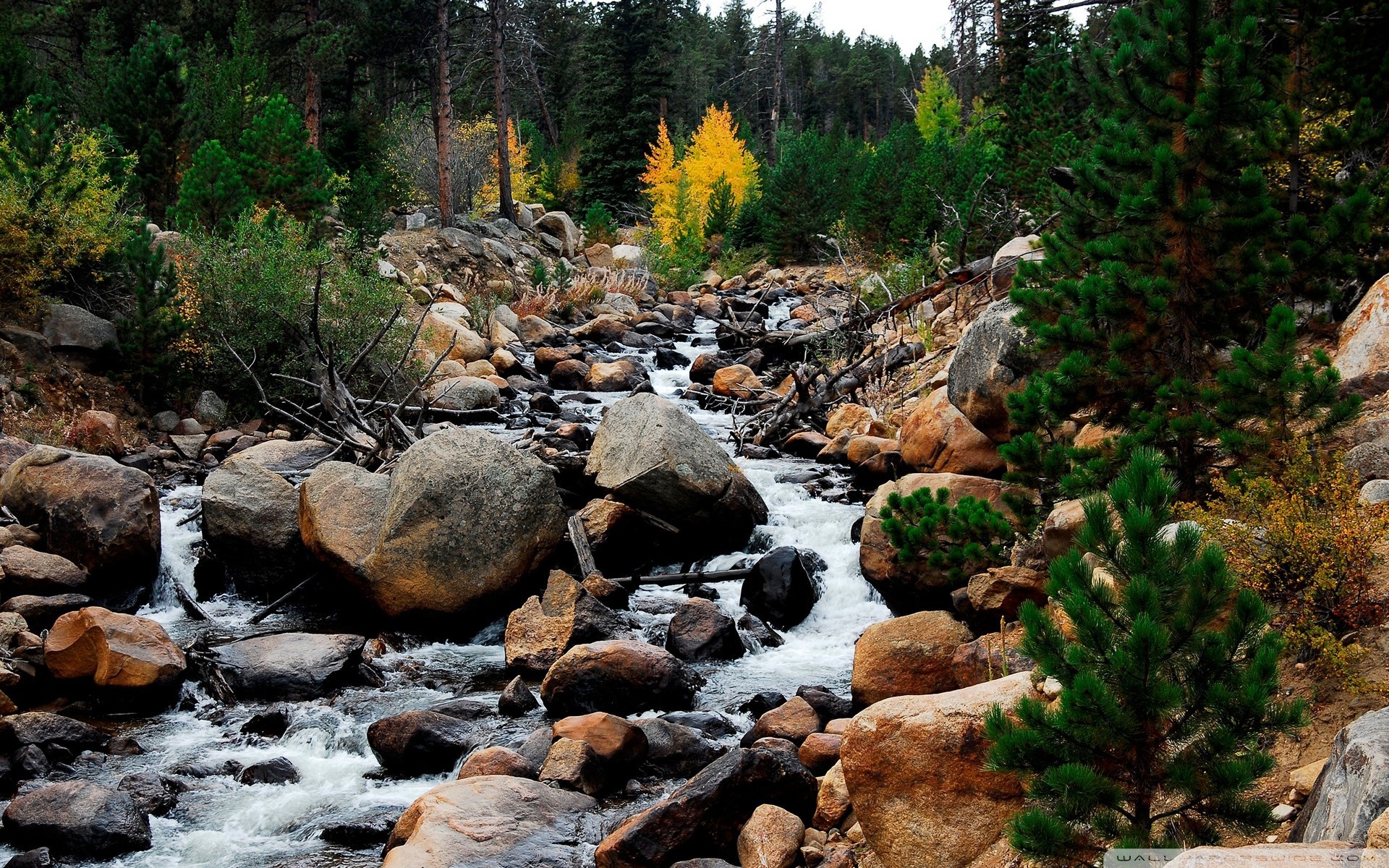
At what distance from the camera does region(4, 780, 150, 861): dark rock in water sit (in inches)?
218

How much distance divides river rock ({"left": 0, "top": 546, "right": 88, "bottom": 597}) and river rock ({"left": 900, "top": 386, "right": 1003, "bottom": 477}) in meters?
8.10

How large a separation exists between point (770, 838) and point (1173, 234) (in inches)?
178

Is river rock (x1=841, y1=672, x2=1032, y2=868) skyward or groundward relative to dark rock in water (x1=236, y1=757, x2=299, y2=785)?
skyward

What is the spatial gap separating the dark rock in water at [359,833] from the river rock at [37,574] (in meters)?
4.49

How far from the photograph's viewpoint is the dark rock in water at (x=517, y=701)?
24.1 ft

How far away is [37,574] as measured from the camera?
8680 millimetres

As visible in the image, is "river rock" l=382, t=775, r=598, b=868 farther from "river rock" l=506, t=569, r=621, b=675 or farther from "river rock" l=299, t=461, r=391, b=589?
"river rock" l=299, t=461, r=391, b=589

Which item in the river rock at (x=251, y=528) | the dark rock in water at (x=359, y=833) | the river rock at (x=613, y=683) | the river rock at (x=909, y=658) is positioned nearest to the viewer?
the dark rock in water at (x=359, y=833)

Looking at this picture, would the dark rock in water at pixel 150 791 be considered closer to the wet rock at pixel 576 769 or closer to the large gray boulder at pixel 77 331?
the wet rock at pixel 576 769

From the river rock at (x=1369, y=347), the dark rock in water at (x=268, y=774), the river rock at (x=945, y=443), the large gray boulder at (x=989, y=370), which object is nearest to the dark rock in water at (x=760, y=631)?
the river rock at (x=945, y=443)

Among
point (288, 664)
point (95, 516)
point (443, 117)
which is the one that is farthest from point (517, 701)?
point (443, 117)

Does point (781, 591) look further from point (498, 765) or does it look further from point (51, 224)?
point (51, 224)

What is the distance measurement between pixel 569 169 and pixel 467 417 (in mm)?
28137

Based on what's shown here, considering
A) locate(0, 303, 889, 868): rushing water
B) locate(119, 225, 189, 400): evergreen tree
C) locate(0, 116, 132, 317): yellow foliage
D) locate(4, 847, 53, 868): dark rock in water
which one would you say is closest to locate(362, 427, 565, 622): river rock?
locate(0, 303, 889, 868): rushing water
